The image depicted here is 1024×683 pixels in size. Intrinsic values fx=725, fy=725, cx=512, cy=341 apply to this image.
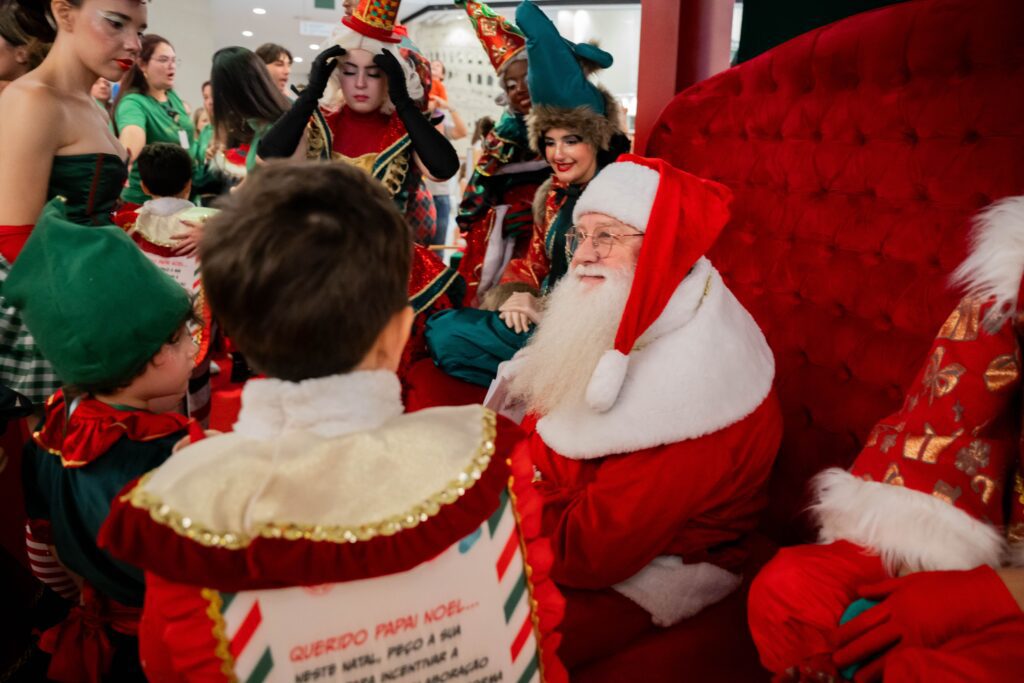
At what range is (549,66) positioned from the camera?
Answer: 8.33ft

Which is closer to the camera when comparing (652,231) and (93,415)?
(93,415)

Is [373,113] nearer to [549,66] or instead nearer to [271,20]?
[549,66]

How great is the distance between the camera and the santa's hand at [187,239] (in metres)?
3.05

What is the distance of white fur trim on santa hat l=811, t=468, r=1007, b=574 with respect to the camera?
1.25m

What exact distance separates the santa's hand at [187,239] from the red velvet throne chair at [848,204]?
2.12 metres

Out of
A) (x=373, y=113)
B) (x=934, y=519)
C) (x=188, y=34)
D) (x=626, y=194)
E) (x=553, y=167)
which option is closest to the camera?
(x=934, y=519)

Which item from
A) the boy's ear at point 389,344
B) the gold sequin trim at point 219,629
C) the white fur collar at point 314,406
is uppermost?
the boy's ear at point 389,344

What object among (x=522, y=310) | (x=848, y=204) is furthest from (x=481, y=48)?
(x=848, y=204)

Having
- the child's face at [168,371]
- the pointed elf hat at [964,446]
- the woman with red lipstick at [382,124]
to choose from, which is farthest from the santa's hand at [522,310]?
the pointed elf hat at [964,446]

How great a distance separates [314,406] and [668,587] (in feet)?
3.52

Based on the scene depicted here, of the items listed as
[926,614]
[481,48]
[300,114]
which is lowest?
[926,614]

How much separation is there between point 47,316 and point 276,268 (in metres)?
0.81

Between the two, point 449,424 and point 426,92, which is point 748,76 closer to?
point 426,92

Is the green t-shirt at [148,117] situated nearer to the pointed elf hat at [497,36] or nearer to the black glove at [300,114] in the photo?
the black glove at [300,114]
